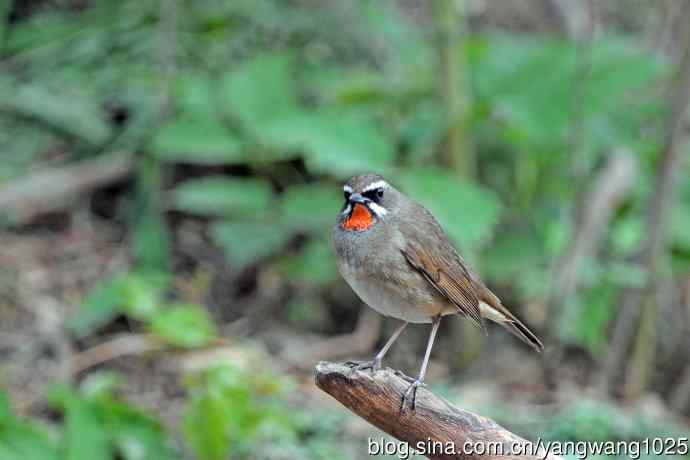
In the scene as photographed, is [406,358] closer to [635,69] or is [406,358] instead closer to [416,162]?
[416,162]

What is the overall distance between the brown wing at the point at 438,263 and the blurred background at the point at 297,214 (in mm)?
1551

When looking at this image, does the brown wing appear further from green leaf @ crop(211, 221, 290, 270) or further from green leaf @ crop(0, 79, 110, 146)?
green leaf @ crop(0, 79, 110, 146)

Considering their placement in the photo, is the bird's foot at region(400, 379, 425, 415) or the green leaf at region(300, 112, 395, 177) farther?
the green leaf at region(300, 112, 395, 177)

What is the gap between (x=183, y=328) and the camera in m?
6.47

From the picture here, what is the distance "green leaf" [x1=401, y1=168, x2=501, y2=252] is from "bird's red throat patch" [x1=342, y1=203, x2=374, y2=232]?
6.63 feet

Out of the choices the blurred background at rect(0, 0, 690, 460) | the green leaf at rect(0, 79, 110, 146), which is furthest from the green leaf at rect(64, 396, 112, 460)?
the green leaf at rect(0, 79, 110, 146)

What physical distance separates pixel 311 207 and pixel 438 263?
3001 mm

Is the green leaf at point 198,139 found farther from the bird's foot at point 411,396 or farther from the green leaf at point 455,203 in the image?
the bird's foot at point 411,396

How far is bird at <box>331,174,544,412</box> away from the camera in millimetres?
4125

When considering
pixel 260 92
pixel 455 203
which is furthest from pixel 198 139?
pixel 455 203

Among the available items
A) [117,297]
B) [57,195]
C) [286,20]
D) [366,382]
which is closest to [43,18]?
[57,195]

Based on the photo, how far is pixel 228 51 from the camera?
28.7ft

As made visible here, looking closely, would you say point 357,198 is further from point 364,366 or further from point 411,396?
point 411,396

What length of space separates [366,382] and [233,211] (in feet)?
12.8
